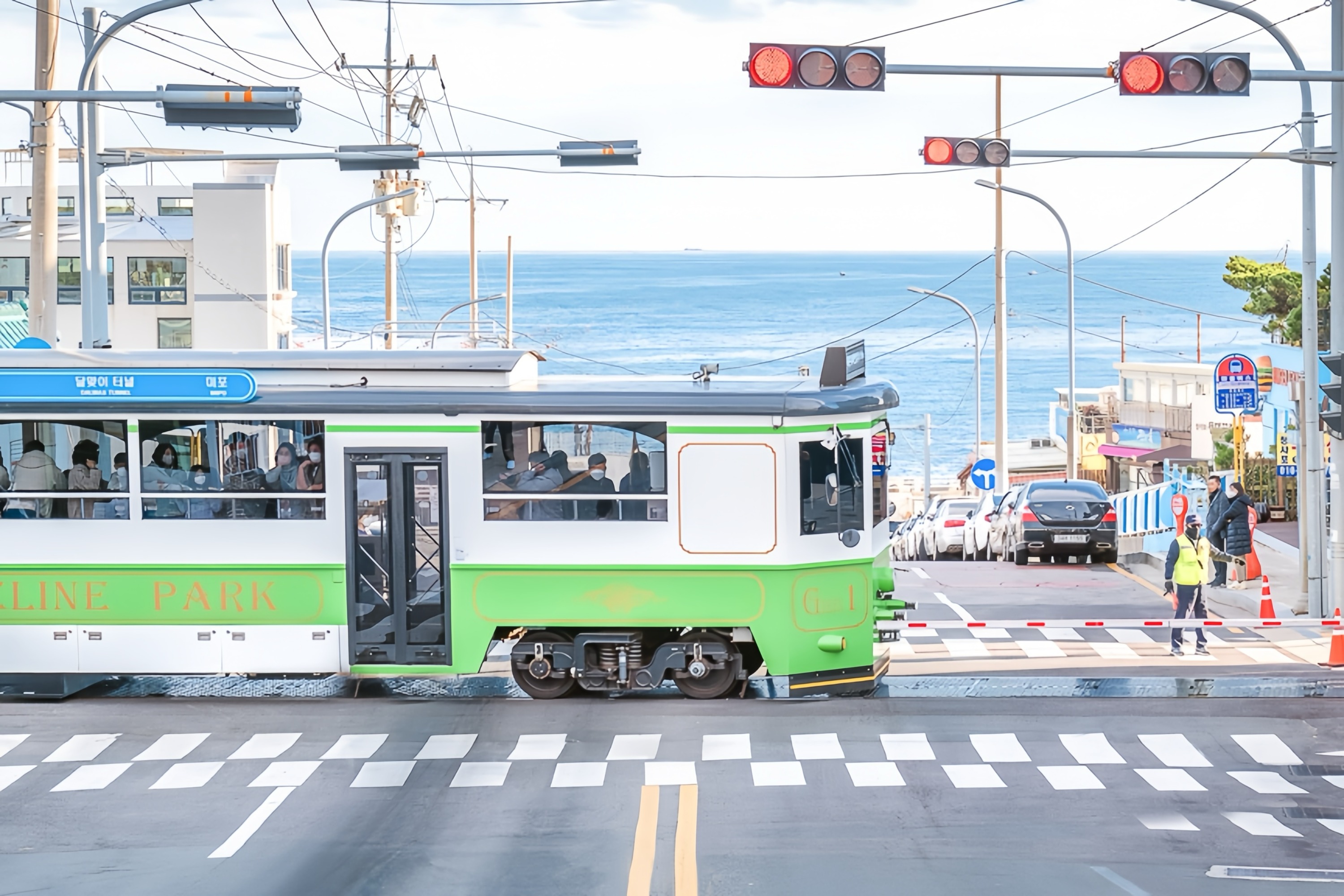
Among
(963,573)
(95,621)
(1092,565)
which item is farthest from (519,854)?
(1092,565)

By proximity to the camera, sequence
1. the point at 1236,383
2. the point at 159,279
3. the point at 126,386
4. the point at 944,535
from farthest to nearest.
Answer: the point at 159,279, the point at 944,535, the point at 1236,383, the point at 126,386

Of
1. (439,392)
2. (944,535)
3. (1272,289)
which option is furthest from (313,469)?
(1272,289)

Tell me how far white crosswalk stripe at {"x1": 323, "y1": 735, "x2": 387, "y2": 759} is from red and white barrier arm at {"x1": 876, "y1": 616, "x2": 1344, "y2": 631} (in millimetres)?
5392

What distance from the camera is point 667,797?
11.4m

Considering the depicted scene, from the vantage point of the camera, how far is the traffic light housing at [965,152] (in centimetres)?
1917

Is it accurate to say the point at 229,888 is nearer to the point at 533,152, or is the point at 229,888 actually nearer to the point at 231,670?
the point at 231,670

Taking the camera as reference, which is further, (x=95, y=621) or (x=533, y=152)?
(x=533, y=152)

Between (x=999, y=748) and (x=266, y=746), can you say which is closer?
(x=999, y=748)

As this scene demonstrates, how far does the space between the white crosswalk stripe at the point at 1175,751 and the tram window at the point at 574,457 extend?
15.0 ft

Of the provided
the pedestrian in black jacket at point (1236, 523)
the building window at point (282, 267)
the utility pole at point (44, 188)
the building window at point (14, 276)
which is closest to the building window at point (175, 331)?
the building window at point (282, 267)

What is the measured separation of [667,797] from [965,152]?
35.2 feet

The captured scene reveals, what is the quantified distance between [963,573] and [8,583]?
51.3 ft

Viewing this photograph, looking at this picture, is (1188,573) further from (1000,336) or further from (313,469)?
(1000,336)

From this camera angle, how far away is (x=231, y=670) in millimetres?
14367
